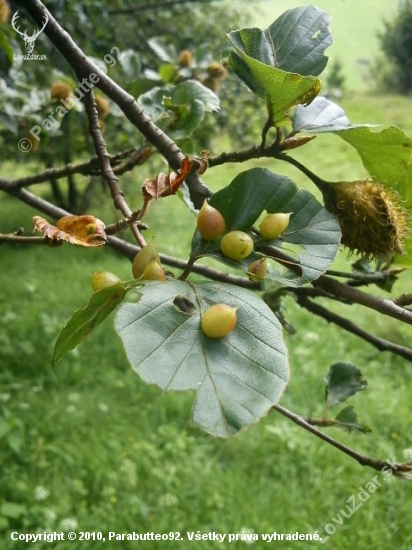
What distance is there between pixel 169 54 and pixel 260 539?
1.82m

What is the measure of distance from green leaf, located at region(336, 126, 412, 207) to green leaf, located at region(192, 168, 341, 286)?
116 mm

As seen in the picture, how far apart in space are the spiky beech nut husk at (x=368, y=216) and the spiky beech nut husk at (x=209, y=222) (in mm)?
181

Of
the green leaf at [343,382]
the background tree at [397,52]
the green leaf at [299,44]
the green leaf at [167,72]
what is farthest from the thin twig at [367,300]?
the background tree at [397,52]

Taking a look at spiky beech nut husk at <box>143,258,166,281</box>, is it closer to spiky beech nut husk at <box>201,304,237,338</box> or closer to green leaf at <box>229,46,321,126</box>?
spiky beech nut husk at <box>201,304,237,338</box>

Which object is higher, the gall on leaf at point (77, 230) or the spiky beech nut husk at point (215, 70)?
the gall on leaf at point (77, 230)

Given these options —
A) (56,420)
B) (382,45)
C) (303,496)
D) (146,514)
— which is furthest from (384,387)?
(382,45)

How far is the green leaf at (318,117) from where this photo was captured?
2.18 ft

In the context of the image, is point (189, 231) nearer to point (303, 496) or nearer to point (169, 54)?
point (303, 496)

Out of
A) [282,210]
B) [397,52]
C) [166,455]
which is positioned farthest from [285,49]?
[397,52]

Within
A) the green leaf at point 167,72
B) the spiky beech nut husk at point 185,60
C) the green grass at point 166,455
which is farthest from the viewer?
the green grass at point 166,455

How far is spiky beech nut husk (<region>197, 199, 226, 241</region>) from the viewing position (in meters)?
0.50

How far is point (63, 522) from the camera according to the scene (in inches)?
80.0

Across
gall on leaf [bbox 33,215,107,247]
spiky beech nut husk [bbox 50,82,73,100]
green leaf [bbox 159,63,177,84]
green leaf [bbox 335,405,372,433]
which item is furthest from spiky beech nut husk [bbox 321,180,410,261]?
spiky beech nut husk [bbox 50,82,73,100]

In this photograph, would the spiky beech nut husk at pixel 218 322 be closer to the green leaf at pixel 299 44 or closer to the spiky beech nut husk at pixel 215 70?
the green leaf at pixel 299 44
